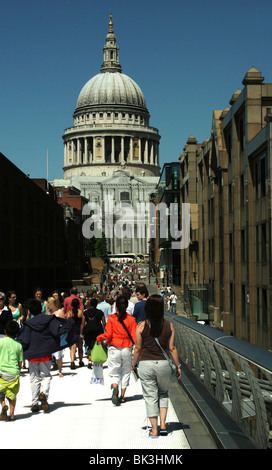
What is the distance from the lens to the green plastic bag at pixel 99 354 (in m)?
13.0

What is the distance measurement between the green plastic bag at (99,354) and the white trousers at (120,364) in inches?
39.1

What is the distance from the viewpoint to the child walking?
1049 centimetres

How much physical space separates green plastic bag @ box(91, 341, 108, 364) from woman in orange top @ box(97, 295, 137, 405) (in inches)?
38.5

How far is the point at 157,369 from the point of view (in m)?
9.14

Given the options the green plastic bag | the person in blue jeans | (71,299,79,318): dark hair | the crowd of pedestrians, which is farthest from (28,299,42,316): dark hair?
(71,299,79,318): dark hair

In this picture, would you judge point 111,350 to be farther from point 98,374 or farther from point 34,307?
point 34,307

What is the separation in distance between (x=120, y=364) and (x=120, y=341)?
0.43 m

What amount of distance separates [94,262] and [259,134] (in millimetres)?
90696

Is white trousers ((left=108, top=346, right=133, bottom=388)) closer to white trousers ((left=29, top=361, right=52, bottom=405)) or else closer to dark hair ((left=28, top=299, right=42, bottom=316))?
white trousers ((left=29, top=361, right=52, bottom=405))

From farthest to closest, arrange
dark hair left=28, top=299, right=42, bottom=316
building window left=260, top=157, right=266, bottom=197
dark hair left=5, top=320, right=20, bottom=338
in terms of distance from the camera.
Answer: building window left=260, top=157, right=266, bottom=197, dark hair left=28, top=299, right=42, bottom=316, dark hair left=5, top=320, right=20, bottom=338

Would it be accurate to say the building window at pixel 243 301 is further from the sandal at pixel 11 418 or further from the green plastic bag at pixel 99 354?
the sandal at pixel 11 418

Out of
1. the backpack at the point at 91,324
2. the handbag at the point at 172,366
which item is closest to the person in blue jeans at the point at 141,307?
the backpack at the point at 91,324
